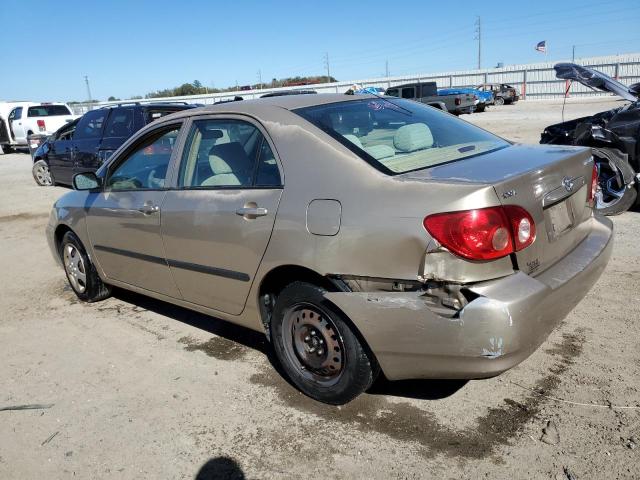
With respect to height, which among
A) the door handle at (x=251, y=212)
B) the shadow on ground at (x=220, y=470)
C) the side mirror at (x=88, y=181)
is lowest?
the shadow on ground at (x=220, y=470)

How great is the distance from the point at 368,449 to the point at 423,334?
2.20 feet

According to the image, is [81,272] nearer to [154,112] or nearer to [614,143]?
[154,112]

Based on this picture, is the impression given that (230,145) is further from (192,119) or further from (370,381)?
(370,381)

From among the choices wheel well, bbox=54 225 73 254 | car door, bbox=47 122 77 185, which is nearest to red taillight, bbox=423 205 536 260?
wheel well, bbox=54 225 73 254

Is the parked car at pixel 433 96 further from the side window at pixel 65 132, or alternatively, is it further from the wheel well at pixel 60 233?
the wheel well at pixel 60 233

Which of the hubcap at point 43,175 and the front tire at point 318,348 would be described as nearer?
the front tire at point 318,348

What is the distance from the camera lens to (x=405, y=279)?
2.57 metres

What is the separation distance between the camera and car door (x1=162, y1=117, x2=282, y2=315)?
10.5 ft

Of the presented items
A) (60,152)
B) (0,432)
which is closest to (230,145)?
(0,432)

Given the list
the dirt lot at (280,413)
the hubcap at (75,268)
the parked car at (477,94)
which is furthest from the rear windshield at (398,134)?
the parked car at (477,94)

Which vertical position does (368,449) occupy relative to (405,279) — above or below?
below

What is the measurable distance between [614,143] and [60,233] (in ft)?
20.6

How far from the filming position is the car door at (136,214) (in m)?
3.95

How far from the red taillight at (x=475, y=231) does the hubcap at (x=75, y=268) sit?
3713mm
